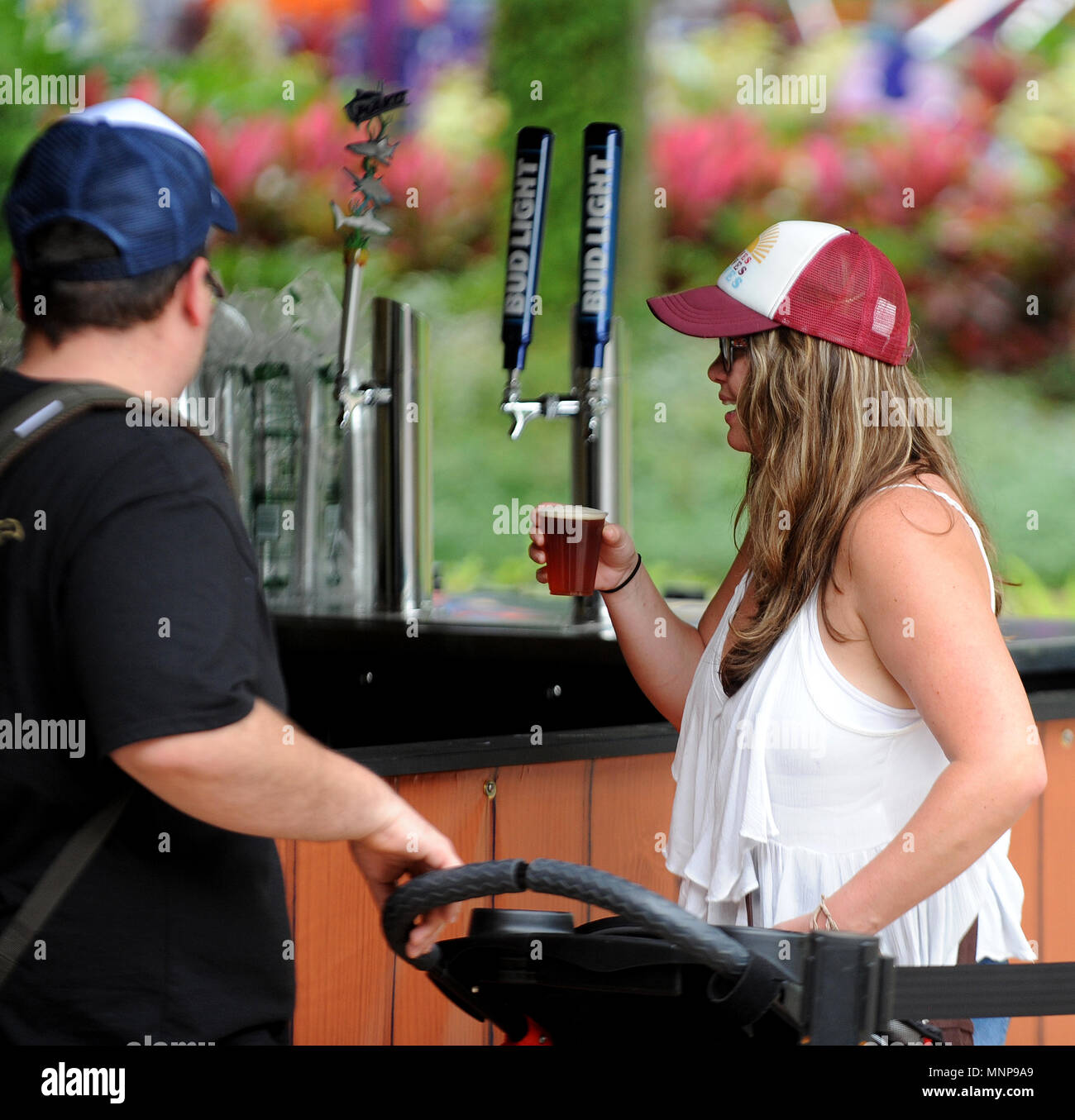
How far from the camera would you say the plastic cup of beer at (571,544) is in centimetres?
171

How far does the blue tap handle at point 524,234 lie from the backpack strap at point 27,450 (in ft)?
4.97

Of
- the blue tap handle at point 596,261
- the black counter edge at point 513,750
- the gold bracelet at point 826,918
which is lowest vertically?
the gold bracelet at point 826,918

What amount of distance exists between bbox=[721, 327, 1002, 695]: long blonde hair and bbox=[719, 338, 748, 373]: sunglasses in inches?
Answer: 0.9

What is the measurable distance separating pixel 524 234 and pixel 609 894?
5.84ft

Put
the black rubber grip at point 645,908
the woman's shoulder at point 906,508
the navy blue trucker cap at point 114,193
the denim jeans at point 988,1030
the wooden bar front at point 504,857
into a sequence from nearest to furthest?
the black rubber grip at point 645,908 < the navy blue trucker cap at point 114,193 < the woman's shoulder at point 906,508 < the denim jeans at point 988,1030 < the wooden bar front at point 504,857

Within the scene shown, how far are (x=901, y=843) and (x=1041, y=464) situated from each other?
478 centimetres

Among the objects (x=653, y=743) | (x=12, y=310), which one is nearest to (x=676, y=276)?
(x=12, y=310)

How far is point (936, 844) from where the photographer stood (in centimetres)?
121

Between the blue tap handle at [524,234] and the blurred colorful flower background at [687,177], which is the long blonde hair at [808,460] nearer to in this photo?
the blue tap handle at [524,234]

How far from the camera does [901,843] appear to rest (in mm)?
1222

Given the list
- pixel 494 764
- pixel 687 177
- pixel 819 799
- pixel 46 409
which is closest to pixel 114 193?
pixel 46 409

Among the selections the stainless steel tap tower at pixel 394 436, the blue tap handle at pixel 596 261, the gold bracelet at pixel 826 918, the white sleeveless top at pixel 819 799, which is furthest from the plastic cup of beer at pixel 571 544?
the stainless steel tap tower at pixel 394 436

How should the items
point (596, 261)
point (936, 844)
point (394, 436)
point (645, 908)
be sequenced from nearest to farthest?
point (645, 908) < point (936, 844) < point (596, 261) < point (394, 436)

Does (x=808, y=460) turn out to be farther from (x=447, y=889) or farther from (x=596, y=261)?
(x=596, y=261)
